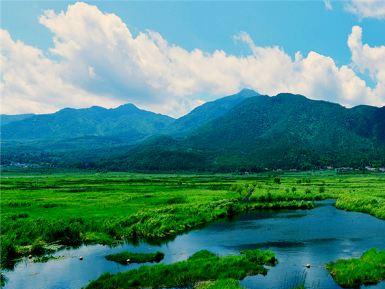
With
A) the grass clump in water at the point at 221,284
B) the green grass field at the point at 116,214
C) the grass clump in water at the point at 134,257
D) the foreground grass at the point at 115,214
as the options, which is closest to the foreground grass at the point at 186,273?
the grass clump in water at the point at 221,284

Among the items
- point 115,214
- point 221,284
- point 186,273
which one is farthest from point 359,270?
point 115,214

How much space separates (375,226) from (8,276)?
6385cm

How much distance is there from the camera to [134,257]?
53875 mm

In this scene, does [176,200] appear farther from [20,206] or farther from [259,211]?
[20,206]

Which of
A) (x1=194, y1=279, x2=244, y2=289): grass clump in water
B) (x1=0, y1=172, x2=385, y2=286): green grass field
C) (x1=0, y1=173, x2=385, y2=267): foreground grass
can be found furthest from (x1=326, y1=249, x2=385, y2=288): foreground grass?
(x1=0, y1=172, x2=385, y2=286): green grass field

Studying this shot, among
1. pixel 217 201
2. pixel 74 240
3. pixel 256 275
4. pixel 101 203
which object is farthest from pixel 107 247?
pixel 217 201

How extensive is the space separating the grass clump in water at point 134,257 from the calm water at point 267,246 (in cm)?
116

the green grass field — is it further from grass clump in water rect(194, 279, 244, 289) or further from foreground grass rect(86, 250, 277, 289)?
grass clump in water rect(194, 279, 244, 289)

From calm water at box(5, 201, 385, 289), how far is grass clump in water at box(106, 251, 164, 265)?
3.80ft

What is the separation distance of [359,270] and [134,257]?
29012mm

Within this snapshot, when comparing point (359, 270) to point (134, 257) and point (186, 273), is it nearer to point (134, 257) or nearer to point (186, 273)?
point (186, 273)

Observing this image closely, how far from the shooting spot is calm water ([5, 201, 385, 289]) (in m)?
46.4

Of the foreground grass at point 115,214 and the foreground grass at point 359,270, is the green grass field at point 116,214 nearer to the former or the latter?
the foreground grass at point 115,214

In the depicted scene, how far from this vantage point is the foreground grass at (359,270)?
44.0 meters
